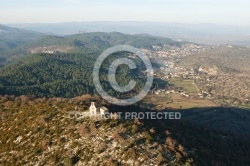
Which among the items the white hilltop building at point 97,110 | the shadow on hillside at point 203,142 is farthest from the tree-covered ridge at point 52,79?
the white hilltop building at point 97,110

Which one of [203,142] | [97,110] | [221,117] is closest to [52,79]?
[221,117]

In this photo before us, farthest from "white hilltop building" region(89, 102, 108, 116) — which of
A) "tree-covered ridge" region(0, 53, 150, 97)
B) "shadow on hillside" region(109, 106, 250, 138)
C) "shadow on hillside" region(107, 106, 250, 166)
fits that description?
"tree-covered ridge" region(0, 53, 150, 97)

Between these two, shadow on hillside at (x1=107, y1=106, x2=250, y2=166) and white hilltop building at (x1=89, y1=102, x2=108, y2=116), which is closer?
shadow on hillside at (x1=107, y1=106, x2=250, y2=166)

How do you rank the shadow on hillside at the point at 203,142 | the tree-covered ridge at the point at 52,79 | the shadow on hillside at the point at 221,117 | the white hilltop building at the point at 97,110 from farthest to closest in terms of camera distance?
the tree-covered ridge at the point at 52,79
the shadow on hillside at the point at 221,117
the white hilltop building at the point at 97,110
the shadow on hillside at the point at 203,142

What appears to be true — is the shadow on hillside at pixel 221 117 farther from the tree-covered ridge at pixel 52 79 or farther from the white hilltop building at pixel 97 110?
the white hilltop building at pixel 97 110

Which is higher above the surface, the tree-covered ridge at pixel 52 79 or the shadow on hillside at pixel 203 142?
the shadow on hillside at pixel 203 142

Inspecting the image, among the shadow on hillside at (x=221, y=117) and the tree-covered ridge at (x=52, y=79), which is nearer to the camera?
the shadow on hillside at (x=221, y=117)

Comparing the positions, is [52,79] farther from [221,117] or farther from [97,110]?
[97,110]

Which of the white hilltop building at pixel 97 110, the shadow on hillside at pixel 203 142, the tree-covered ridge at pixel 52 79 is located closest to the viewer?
the shadow on hillside at pixel 203 142

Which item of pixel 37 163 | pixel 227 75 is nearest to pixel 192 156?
pixel 37 163

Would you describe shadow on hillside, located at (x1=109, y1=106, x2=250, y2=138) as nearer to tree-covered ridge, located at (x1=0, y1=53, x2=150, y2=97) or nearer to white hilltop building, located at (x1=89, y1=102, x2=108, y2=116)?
tree-covered ridge, located at (x1=0, y1=53, x2=150, y2=97)

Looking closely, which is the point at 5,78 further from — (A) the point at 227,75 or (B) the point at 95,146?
(A) the point at 227,75
